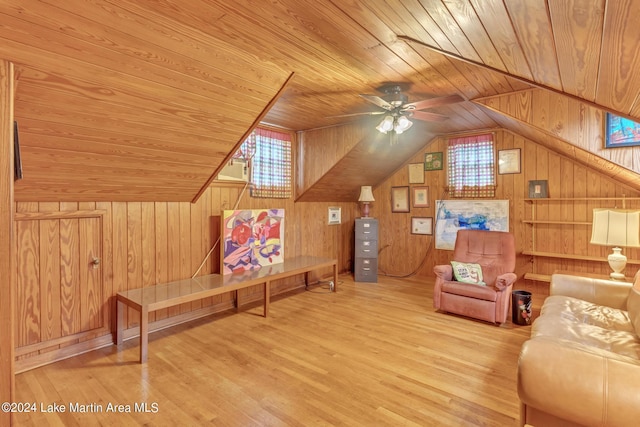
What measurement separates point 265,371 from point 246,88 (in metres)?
2.20

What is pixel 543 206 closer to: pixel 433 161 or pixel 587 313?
pixel 433 161

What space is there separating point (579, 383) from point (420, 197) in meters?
4.15

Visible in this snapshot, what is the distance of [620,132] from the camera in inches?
109

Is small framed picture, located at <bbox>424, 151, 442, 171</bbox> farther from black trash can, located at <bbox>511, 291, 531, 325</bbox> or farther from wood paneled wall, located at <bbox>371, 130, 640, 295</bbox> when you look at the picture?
black trash can, located at <bbox>511, 291, 531, 325</bbox>

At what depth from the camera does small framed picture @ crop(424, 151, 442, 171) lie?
5.19m

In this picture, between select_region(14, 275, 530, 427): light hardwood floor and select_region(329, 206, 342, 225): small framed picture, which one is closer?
select_region(14, 275, 530, 427): light hardwood floor

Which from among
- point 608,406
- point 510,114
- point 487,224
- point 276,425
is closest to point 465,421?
point 608,406

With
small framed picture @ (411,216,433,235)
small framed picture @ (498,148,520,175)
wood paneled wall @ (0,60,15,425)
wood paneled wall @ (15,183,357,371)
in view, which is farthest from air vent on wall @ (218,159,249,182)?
small framed picture @ (498,148,520,175)

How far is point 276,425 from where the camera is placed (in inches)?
73.9

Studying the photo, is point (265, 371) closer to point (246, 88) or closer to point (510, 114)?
point (246, 88)

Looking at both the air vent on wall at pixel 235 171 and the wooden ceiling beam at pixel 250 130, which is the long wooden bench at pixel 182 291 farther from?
the air vent on wall at pixel 235 171

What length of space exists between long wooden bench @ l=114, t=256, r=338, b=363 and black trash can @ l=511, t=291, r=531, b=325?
7.87ft

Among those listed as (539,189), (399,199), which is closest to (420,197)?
(399,199)

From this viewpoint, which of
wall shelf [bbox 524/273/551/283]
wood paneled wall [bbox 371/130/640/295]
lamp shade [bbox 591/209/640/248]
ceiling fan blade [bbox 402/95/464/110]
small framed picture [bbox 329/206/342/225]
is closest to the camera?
ceiling fan blade [bbox 402/95/464/110]
